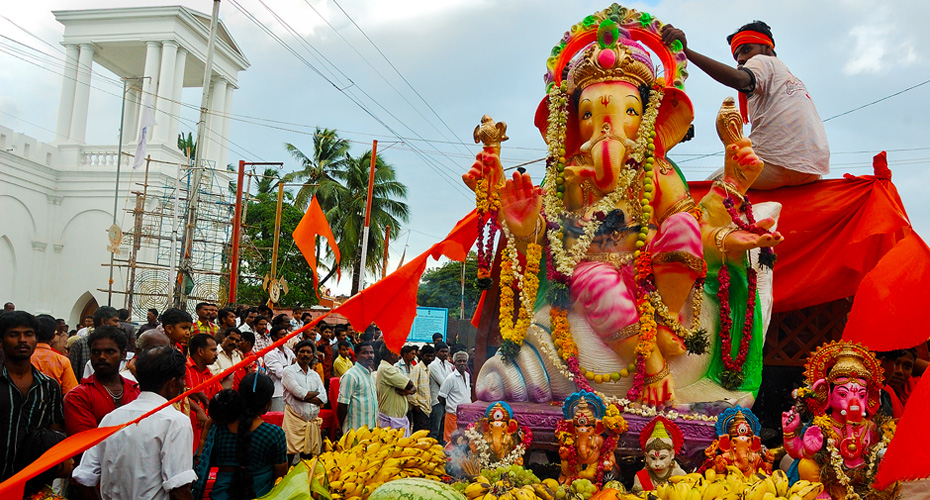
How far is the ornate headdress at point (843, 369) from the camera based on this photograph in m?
3.82

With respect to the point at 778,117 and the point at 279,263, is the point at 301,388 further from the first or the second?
the point at 279,263

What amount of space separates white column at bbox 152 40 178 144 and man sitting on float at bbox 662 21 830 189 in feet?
86.8

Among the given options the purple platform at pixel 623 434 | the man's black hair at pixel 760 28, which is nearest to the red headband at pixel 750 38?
the man's black hair at pixel 760 28

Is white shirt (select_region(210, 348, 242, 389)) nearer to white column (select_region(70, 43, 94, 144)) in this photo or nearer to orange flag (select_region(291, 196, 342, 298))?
orange flag (select_region(291, 196, 342, 298))

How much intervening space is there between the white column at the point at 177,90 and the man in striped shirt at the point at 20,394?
26486 mm

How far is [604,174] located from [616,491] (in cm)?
216

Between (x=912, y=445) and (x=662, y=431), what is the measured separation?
120 centimetres

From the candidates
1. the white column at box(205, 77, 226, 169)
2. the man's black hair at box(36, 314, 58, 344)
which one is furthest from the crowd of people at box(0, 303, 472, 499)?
the white column at box(205, 77, 226, 169)

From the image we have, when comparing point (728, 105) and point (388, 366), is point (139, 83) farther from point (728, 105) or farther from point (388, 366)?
point (728, 105)

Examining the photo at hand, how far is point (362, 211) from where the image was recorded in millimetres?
27000

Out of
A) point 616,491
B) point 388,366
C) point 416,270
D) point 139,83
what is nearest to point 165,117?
point 139,83

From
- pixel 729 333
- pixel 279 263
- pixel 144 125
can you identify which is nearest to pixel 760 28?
pixel 729 333

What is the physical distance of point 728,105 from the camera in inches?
190

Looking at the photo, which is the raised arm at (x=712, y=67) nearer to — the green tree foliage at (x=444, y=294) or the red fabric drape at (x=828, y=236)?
the red fabric drape at (x=828, y=236)
